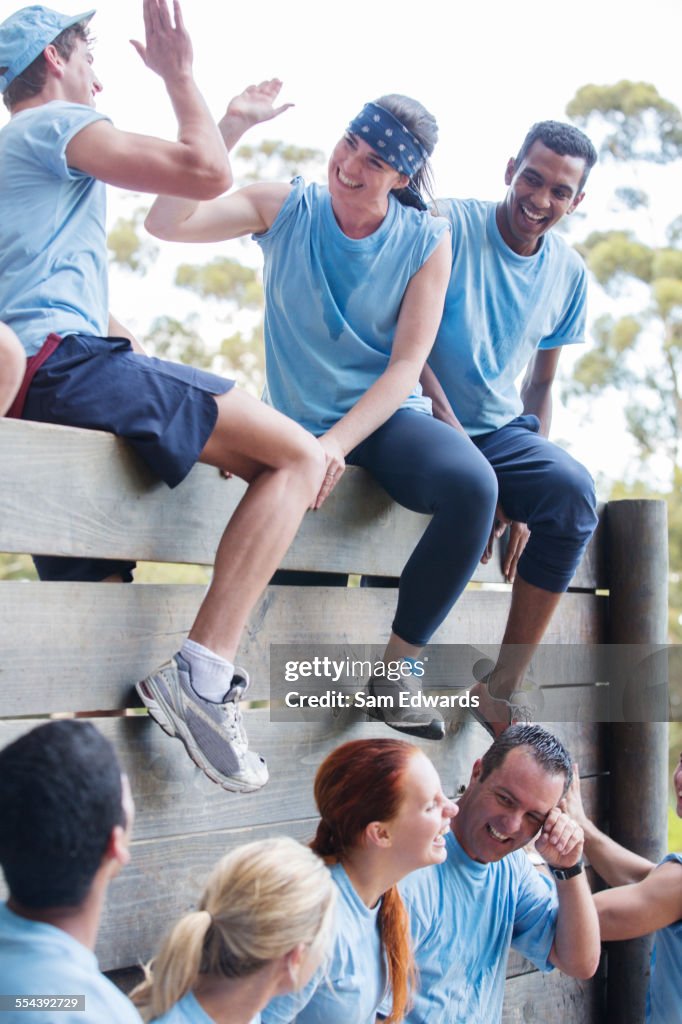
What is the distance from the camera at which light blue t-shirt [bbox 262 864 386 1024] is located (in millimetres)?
2084

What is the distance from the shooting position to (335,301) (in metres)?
2.85

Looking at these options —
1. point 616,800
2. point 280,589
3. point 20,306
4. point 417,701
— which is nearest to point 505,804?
point 417,701

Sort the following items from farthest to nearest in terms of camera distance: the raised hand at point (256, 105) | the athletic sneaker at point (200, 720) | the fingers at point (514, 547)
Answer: the fingers at point (514, 547), the raised hand at point (256, 105), the athletic sneaker at point (200, 720)

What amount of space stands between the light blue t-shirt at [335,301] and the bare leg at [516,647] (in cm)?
59

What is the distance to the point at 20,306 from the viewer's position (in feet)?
7.11

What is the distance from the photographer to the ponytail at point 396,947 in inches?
87.3

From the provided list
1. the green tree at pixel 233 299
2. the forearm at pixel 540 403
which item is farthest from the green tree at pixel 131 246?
the forearm at pixel 540 403

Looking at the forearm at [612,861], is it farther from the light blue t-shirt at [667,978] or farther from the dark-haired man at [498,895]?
the dark-haired man at [498,895]

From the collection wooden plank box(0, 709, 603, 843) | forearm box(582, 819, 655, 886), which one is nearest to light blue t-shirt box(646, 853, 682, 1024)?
forearm box(582, 819, 655, 886)

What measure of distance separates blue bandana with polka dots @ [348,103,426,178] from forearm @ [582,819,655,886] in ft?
5.85

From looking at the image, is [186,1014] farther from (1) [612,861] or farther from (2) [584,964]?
(1) [612,861]

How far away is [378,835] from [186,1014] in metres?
0.64

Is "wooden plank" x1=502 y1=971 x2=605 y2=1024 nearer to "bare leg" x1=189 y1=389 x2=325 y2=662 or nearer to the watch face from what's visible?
the watch face

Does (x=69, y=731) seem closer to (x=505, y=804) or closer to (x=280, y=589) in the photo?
(x=280, y=589)
